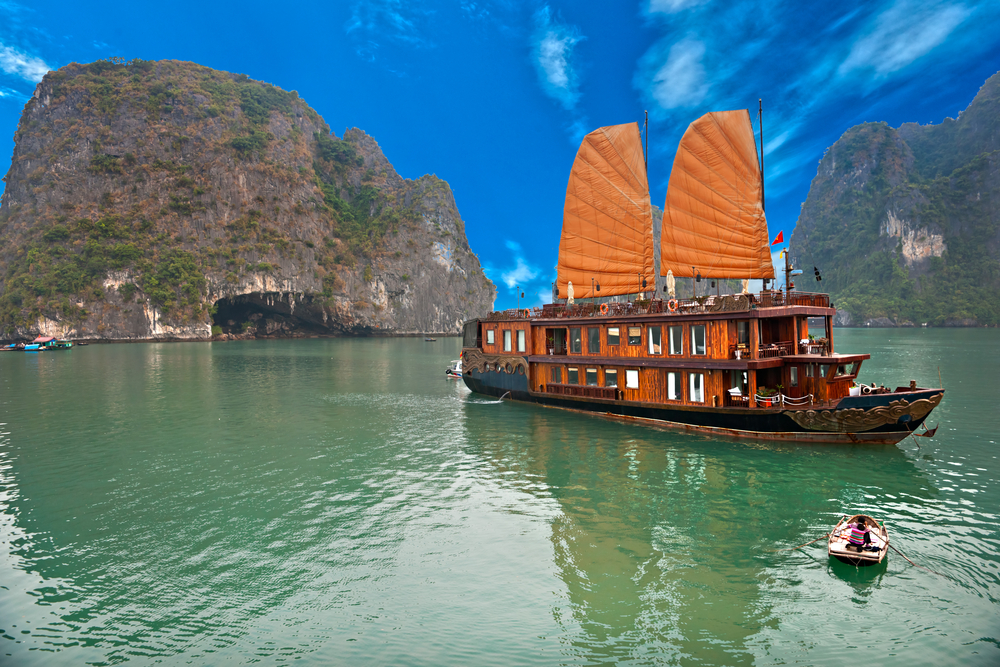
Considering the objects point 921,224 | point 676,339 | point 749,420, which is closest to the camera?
point 749,420

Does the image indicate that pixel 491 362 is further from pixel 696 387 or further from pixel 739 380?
pixel 739 380

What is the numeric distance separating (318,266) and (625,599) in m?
126

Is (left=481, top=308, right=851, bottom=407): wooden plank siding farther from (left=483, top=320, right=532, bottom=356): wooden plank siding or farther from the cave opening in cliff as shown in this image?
the cave opening in cliff

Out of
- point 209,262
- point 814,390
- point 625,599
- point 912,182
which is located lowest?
point 625,599

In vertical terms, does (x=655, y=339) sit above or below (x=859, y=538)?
above

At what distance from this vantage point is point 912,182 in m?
178

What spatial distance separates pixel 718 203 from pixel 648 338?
8141 millimetres

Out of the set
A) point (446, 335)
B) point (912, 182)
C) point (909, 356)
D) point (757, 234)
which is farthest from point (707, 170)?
point (912, 182)

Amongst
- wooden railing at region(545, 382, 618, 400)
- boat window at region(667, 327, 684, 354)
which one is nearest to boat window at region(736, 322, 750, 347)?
boat window at region(667, 327, 684, 354)

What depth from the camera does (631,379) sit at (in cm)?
2256

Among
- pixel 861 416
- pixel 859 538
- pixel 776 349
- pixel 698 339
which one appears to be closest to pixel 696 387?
pixel 698 339

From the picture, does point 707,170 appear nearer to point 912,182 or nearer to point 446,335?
point 446,335

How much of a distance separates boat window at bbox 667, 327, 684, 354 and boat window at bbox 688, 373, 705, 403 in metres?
1.14

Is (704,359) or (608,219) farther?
(608,219)
